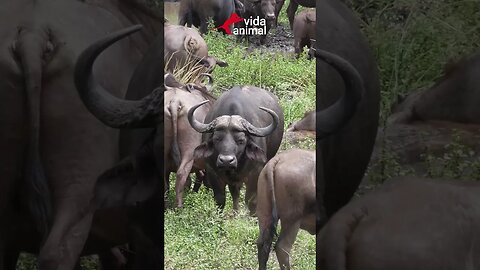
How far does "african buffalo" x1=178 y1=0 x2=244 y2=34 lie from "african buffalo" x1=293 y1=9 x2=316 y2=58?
0.17 metres

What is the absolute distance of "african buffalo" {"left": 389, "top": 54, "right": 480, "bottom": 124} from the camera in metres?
2.51

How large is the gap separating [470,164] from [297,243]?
1.81ft

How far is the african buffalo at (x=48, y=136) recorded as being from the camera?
2404 millimetres

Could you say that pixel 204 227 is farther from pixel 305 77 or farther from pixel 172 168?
pixel 305 77

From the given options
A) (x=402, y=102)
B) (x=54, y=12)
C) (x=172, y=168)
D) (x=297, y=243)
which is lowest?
(x=297, y=243)

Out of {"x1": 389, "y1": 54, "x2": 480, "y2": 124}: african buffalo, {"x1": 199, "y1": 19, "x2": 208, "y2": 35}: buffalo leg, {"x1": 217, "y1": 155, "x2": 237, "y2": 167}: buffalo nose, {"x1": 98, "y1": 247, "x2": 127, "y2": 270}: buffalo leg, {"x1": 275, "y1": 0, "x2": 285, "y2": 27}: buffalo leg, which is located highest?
{"x1": 275, "y1": 0, "x2": 285, "y2": 27}: buffalo leg

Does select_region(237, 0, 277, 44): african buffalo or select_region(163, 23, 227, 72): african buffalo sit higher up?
select_region(237, 0, 277, 44): african buffalo

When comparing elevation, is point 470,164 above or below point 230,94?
below

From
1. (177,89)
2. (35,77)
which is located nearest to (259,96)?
(177,89)

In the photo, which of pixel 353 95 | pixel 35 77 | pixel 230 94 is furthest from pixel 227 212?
pixel 35 77

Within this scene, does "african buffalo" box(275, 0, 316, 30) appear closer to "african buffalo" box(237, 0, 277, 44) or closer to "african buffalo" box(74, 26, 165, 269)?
"african buffalo" box(237, 0, 277, 44)

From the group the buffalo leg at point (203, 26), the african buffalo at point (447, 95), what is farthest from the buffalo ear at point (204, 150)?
the african buffalo at point (447, 95)

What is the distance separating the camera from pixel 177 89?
2.46 m

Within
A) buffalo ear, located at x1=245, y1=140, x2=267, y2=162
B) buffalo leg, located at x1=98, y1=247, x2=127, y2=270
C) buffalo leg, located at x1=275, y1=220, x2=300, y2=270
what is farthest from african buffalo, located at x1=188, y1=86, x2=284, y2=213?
buffalo leg, located at x1=98, y1=247, x2=127, y2=270
